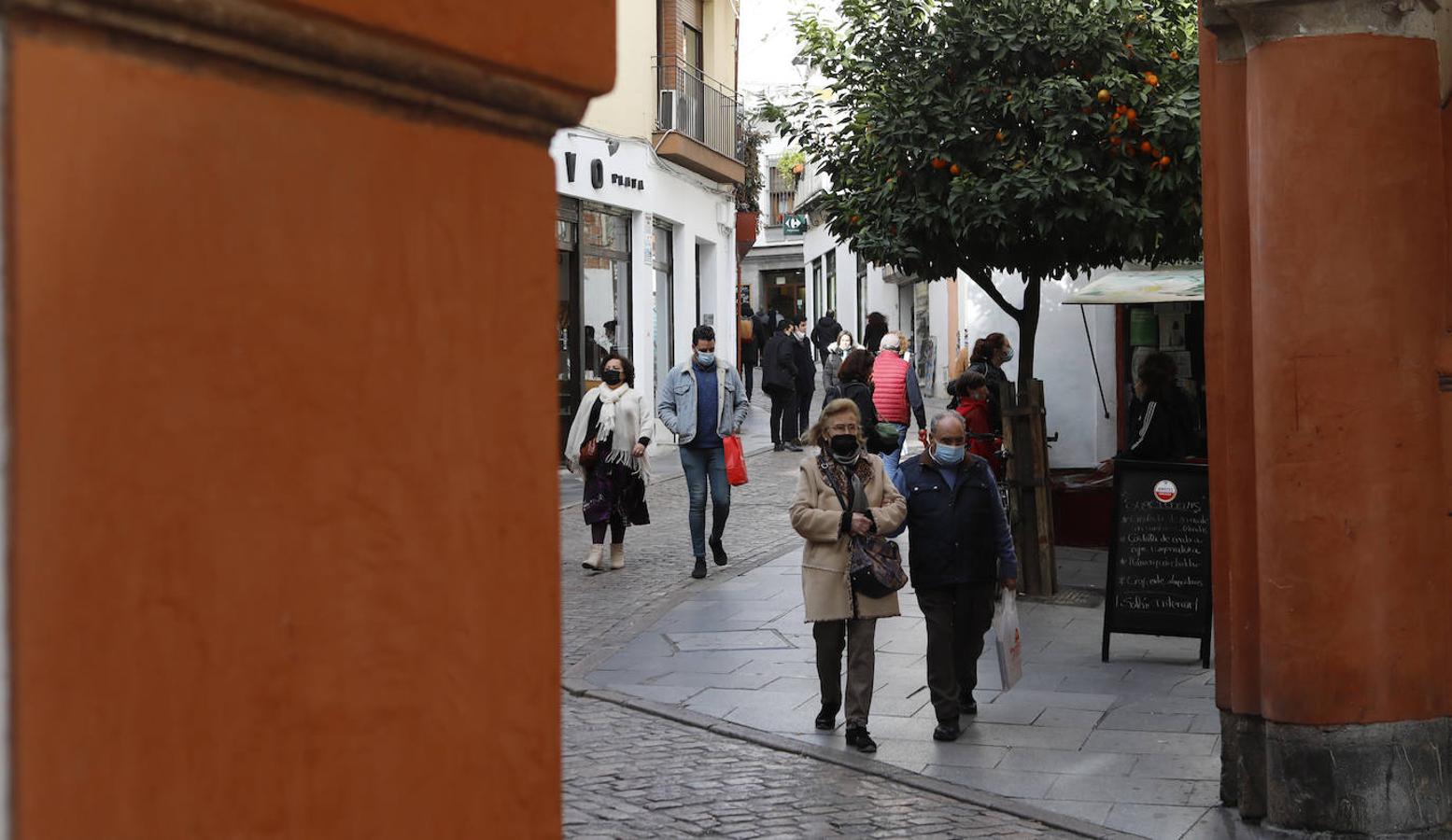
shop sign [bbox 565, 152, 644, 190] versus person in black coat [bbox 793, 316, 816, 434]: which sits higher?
shop sign [bbox 565, 152, 644, 190]

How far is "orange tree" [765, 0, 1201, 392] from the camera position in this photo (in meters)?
12.0

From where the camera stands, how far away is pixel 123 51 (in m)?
2.15

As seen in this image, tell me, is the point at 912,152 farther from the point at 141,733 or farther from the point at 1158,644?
the point at 141,733

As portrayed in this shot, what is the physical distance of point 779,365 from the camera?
2264 cm

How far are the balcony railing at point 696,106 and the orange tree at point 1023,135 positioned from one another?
37.9ft

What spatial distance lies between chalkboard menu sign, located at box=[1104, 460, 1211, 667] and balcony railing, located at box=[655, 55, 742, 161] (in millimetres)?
15537

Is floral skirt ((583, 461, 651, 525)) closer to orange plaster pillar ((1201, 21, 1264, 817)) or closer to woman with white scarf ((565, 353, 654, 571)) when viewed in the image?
woman with white scarf ((565, 353, 654, 571))

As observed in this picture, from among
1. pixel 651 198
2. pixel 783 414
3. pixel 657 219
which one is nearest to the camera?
pixel 783 414

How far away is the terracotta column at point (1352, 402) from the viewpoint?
628 cm

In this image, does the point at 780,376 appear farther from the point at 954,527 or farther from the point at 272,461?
the point at 272,461

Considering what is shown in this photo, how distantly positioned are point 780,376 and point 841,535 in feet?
47.7

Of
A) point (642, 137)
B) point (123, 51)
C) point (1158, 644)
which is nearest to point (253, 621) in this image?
point (123, 51)

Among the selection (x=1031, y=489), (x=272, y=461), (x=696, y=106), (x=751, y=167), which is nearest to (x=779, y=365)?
(x=696, y=106)

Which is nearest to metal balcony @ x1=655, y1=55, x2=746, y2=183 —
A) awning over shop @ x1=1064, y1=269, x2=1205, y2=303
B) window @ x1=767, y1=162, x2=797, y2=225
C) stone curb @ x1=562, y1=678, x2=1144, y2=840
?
awning over shop @ x1=1064, y1=269, x2=1205, y2=303
